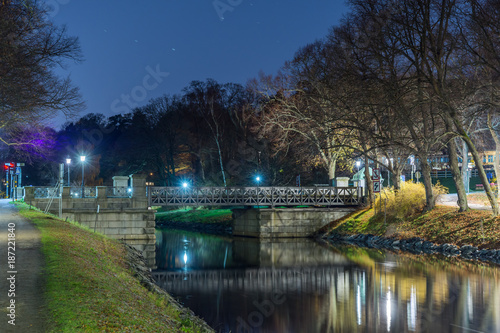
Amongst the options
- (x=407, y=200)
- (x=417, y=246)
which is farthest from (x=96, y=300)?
(x=407, y=200)

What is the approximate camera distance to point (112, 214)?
3797 cm

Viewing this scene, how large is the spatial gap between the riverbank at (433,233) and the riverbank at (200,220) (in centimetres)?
1483

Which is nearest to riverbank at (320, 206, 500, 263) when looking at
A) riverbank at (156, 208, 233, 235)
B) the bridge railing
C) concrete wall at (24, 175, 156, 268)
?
the bridge railing

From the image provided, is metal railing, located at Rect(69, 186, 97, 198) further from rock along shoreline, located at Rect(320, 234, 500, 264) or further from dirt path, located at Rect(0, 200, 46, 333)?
dirt path, located at Rect(0, 200, 46, 333)

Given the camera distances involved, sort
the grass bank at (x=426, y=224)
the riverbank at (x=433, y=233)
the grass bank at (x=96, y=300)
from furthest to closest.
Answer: the grass bank at (x=426, y=224)
the riverbank at (x=433, y=233)
the grass bank at (x=96, y=300)

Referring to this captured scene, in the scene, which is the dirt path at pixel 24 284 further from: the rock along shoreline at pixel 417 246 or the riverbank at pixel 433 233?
the riverbank at pixel 433 233

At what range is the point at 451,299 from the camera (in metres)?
16.8

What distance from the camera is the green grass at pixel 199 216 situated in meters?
55.7

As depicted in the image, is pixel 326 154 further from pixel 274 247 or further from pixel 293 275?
pixel 293 275

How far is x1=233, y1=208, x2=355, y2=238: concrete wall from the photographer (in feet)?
139

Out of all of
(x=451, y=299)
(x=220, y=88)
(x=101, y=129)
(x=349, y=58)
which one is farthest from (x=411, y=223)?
(x=101, y=129)

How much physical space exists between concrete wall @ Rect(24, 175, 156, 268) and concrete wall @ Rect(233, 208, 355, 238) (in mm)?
9141

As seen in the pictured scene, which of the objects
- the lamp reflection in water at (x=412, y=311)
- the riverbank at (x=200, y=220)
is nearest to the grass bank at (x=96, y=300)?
the lamp reflection in water at (x=412, y=311)

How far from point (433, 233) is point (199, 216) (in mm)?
34527
